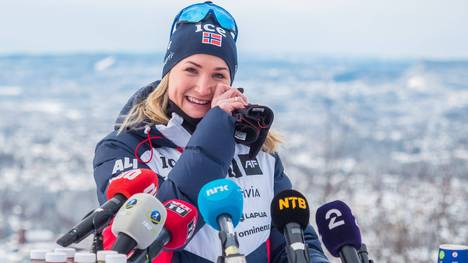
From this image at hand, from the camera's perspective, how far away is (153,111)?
9.57 feet

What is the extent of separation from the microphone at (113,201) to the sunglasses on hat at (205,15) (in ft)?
3.93

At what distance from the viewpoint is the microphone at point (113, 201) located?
1.84 metres

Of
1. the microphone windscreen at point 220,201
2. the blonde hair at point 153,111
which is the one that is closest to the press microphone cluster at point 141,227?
the microphone windscreen at point 220,201

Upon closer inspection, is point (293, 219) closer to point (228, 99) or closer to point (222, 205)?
point (222, 205)

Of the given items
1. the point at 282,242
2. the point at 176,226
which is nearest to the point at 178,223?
the point at 176,226

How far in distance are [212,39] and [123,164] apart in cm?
68

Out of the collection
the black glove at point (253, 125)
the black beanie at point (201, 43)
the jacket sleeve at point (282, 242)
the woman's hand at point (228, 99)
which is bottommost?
the jacket sleeve at point (282, 242)

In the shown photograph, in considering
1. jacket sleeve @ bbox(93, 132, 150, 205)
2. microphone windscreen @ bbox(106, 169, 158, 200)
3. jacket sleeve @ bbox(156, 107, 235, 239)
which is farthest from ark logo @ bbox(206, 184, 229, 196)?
jacket sleeve @ bbox(93, 132, 150, 205)

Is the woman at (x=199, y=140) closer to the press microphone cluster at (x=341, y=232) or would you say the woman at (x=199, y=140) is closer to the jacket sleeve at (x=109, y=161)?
the jacket sleeve at (x=109, y=161)

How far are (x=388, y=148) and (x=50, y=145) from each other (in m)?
31.8

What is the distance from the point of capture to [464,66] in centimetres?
3678

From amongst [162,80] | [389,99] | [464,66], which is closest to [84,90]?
[464,66]

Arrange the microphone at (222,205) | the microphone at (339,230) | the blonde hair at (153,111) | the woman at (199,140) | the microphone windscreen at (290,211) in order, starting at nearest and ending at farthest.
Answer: the microphone at (222,205)
the microphone windscreen at (290,211)
the microphone at (339,230)
the woman at (199,140)
the blonde hair at (153,111)

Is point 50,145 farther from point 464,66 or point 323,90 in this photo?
point 464,66
